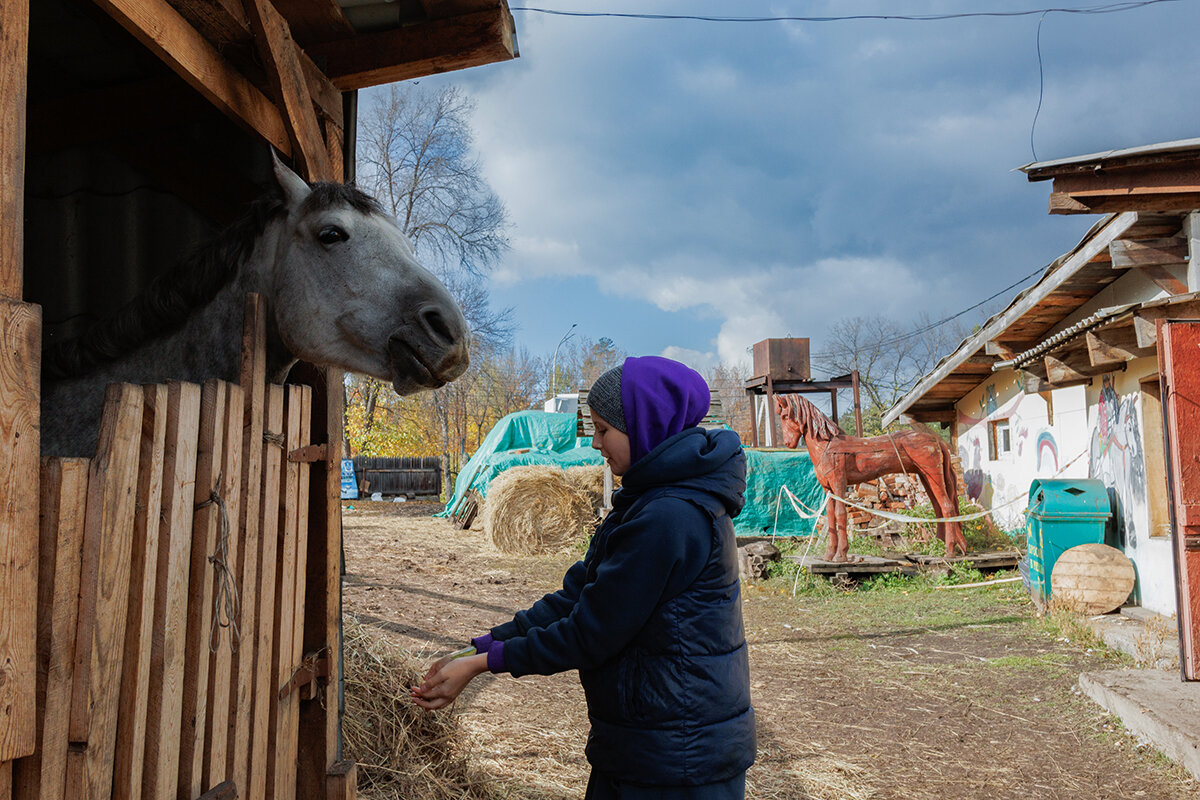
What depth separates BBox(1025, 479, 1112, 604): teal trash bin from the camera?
293 inches

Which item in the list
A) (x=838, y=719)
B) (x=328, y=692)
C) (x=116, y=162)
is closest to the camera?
(x=328, y=692)

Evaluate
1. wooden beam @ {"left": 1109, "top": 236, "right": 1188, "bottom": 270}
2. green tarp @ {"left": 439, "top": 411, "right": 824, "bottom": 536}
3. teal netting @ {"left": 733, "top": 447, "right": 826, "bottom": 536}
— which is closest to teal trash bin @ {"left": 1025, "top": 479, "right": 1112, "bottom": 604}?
wooden beam @ {"left": 1109, "top": 236, "right": 1188, "bottom": 270}

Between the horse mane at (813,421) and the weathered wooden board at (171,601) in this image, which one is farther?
the horse mane at (813,421)

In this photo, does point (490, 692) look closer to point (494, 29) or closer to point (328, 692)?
point (328, 692)

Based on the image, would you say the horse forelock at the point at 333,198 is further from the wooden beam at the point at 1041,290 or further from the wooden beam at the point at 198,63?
the wooden beam at the point at 1041,290

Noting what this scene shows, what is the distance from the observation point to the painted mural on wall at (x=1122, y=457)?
7281 mm

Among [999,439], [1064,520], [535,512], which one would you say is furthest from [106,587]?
[999,439]

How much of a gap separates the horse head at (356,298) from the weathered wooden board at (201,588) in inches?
19.9

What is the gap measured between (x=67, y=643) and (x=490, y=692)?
422cm

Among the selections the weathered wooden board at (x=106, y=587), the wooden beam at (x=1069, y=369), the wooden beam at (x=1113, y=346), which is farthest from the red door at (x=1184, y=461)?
the weathered wooden board at (x=106, y=587)

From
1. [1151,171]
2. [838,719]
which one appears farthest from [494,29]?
[838,719]

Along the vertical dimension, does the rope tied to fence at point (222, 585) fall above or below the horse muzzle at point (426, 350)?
below

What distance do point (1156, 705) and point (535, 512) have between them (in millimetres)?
9578

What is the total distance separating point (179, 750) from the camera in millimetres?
1800
